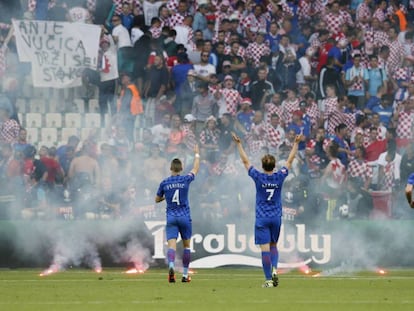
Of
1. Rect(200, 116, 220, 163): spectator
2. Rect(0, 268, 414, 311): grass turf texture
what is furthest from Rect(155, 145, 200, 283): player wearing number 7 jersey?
Rect(200, 116, 220, 163): spectator

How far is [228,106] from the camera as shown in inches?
1075

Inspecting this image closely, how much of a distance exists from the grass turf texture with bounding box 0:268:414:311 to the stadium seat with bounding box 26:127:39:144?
449 cm

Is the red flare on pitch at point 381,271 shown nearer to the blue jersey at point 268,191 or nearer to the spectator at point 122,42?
the blue jersey at point 268,191

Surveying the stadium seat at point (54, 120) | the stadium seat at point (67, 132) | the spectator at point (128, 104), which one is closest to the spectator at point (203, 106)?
the spectator at point (128, 104)

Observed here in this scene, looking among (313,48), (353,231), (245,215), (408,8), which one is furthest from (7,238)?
(408,8)

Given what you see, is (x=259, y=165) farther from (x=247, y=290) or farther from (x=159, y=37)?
(x=247, y=290)

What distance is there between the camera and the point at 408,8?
30.2m

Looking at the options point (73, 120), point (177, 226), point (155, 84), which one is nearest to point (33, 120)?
point (73, 120)

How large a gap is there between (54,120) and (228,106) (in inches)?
156

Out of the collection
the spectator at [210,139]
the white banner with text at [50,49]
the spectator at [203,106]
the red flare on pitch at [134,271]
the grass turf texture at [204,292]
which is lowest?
the red flare on pitch at [134,271]

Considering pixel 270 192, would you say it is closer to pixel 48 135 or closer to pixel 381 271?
pixel 381 271

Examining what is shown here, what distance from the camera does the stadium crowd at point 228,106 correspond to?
24703 mm

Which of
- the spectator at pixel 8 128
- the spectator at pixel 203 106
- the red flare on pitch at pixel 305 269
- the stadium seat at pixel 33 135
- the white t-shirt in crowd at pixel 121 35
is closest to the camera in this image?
the red flare on pitch at pixel 305 269

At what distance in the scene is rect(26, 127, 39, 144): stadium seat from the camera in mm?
25980
